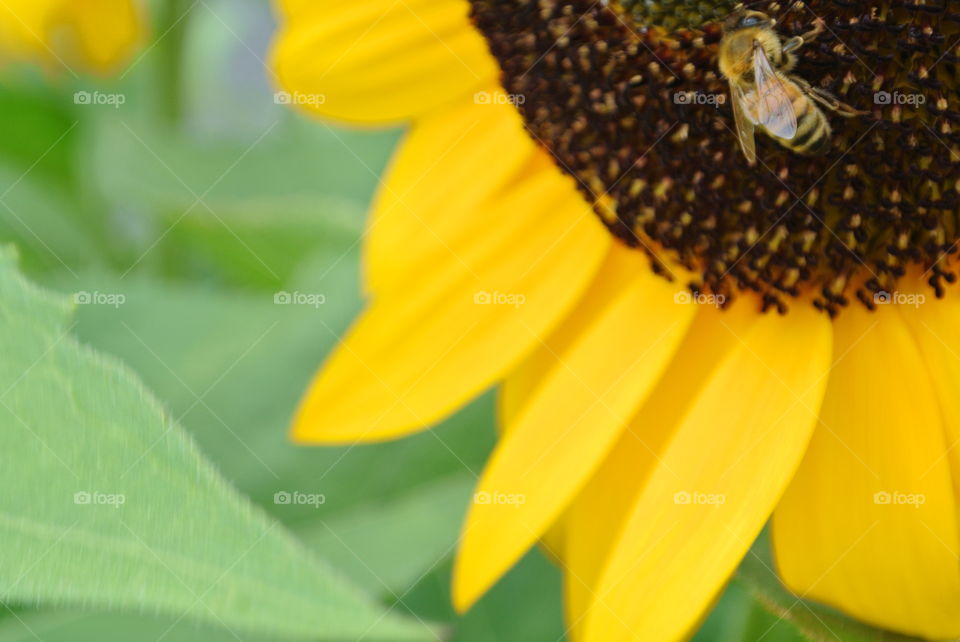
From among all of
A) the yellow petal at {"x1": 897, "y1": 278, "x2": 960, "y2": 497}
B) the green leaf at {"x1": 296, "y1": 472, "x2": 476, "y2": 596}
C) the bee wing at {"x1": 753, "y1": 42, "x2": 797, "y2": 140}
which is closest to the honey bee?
the bee wing at {"x1": 753, "y1": 42, "x2": 797, "y2": 140}

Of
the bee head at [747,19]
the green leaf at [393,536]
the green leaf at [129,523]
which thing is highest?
the bee head at [747,19]

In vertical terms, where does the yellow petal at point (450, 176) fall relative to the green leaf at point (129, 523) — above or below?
below

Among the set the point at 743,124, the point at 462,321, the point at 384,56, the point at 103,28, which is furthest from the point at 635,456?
the point at 103,28

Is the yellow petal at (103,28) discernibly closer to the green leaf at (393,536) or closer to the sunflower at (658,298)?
the sunflower at (658,298)

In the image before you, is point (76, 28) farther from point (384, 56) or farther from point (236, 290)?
point (384, 56)

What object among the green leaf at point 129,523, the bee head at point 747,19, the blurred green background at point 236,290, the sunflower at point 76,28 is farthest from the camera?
the sunflower at point 76,28

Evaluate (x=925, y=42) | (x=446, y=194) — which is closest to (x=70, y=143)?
(x=446, y=194)

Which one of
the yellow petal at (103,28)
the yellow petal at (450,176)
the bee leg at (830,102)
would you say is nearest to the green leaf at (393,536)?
the yellow petal at (450,176)

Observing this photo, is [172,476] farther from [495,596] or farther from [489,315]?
[495,596]
